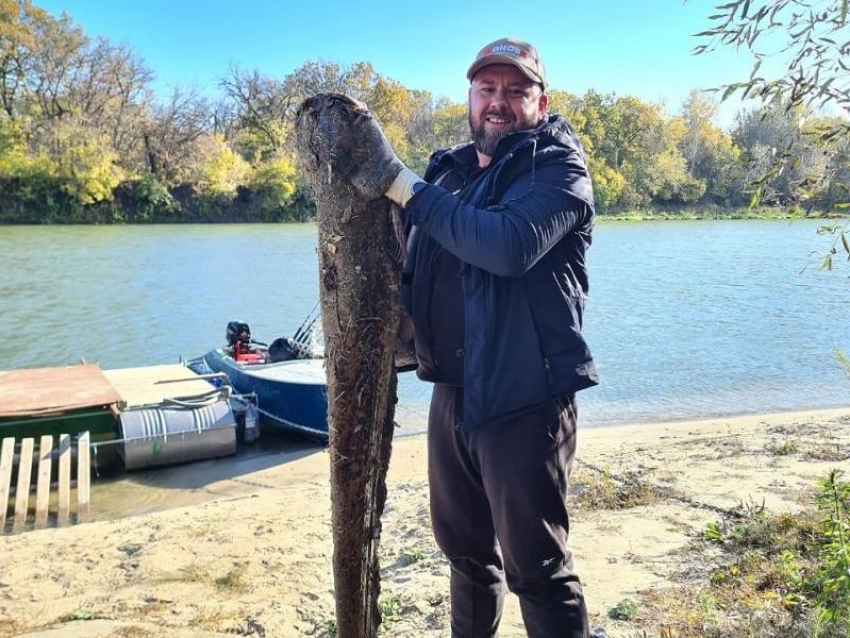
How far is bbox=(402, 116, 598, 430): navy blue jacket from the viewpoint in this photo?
2.10 m

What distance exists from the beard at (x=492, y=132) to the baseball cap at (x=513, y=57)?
0.48ft

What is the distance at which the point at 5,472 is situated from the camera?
8398 millimetres

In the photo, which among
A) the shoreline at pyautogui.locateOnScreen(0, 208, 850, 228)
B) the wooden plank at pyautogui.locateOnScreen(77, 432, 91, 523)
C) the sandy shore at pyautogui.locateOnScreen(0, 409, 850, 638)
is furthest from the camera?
the wooden plank at pyautogui.locateOnScreen(77, 432, 91, 523)

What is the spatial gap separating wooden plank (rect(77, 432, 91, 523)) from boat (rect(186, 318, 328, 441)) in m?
2.76

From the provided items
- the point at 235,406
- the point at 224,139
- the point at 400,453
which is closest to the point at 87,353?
the point at 235,406

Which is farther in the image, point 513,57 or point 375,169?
point 513,57

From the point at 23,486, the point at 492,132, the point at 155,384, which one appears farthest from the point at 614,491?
the point at 155,384

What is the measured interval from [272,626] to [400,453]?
243 inches

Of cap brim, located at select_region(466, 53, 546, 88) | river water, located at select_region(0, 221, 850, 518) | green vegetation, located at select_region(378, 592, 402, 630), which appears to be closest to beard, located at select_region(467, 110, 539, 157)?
cap brim, located at select_region(466, 53, 546, 88)

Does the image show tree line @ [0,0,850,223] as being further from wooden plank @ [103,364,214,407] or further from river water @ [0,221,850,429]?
wooden plank @ [103,364,214,407]

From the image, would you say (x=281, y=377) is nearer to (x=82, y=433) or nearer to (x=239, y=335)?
(x=239, y=335)

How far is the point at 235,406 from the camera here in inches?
431

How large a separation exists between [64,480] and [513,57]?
26.7 ft

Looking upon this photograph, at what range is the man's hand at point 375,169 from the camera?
2.13m
